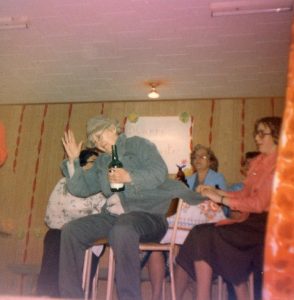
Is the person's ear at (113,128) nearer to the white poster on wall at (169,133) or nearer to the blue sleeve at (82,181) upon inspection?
the blue sleeve at (82,181)

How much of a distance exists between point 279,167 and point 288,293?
0.36m

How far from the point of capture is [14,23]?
2.83 m

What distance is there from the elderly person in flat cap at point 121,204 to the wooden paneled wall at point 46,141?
2.27m

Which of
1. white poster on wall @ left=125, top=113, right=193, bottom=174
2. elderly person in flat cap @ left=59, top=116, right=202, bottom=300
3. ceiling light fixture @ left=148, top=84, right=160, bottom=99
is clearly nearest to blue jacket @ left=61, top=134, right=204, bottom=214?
elderly person in flat cap @ left=59, top=116, right=202, bottom=300

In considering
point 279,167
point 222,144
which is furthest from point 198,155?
point 279,167

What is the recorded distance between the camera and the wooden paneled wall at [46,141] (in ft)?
13.8

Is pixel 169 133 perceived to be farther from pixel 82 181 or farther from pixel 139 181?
pixel 139 181

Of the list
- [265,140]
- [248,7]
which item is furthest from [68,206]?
[248,7]

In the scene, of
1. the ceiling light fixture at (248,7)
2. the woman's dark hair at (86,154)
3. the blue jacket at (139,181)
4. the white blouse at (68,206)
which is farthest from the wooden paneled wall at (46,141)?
the blue jacket at (139,181)

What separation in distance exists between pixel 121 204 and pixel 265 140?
815 mm

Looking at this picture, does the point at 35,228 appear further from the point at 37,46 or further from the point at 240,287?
the point at 240,287

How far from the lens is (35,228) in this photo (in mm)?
4387

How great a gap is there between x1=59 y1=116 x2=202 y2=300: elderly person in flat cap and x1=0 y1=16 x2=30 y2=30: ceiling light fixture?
1.16 meters

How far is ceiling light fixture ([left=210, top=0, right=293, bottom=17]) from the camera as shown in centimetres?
254
